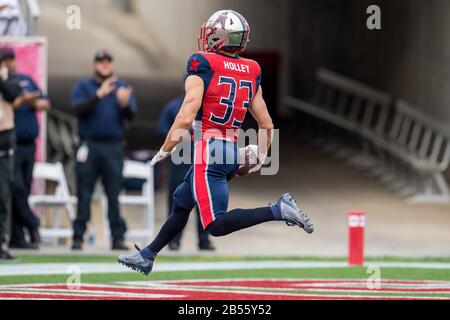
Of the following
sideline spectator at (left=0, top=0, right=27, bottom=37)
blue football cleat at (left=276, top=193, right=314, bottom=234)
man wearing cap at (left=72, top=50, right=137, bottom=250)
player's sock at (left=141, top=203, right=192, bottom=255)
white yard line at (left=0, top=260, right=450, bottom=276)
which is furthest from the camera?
sideline spectator at (left=0, top=0, right=27, bottom=37)

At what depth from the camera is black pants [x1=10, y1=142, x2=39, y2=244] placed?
1583cm

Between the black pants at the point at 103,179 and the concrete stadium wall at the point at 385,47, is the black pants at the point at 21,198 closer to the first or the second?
the black pants at the point at 103,179

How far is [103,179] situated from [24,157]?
96cm

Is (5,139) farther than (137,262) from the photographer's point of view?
Yes

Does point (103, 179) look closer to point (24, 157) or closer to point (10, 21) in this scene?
point (24, 157)

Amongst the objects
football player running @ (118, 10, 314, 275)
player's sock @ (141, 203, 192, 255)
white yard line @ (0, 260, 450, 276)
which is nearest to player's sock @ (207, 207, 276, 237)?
football player running @ (118, 10, 314, 275)

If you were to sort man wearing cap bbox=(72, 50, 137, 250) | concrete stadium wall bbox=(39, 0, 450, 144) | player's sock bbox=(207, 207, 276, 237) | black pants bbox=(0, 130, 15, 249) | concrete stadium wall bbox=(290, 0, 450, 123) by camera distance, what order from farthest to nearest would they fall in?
concrete stadium wall bbox=(39, 0, 450, 144) < concrete stadium wall bbox=(290, 0, 450, 123) < man wearing cap bbox=(72, 50, 137, 250) < black pants bbox=(0, 130, 15, 249) < player's sock bbox=(207, 207, 276, 237)

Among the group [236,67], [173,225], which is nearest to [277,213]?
[173,225]

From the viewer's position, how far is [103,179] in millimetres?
15836

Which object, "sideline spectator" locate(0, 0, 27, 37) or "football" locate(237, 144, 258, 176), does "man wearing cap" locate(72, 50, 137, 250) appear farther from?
"football" locate(237, 144, 258, 176)

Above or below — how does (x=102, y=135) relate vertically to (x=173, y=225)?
below

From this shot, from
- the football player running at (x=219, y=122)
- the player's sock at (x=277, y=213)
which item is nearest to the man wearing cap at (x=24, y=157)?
the football player running at (x=219, y=122)

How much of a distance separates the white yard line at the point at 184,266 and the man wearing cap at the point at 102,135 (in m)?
1.84
